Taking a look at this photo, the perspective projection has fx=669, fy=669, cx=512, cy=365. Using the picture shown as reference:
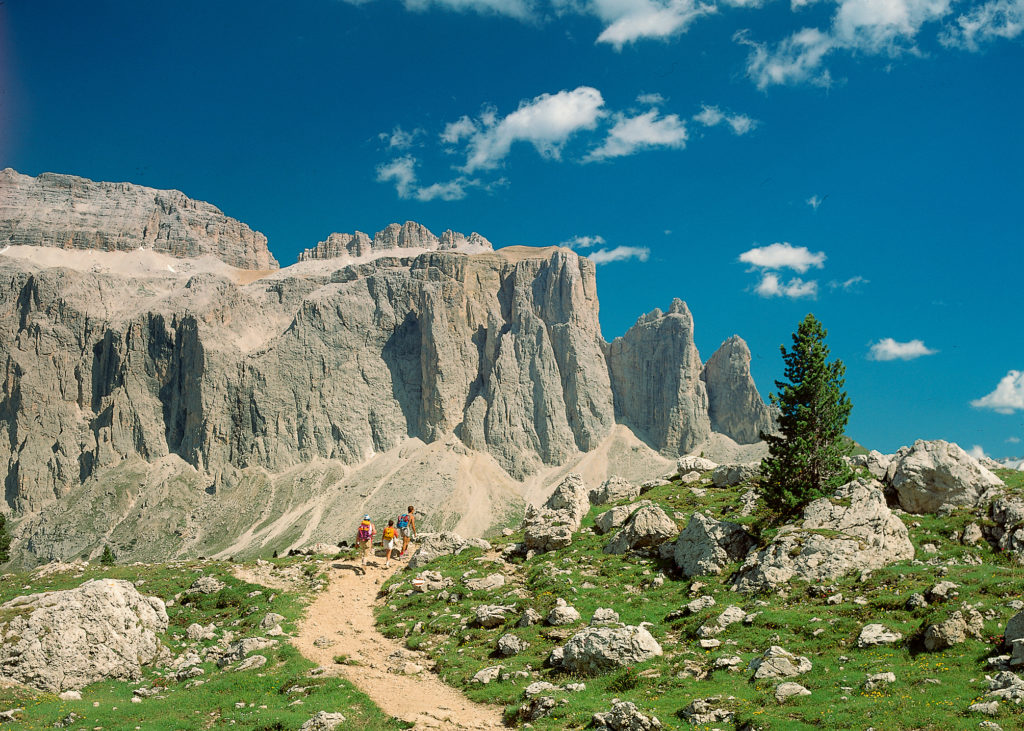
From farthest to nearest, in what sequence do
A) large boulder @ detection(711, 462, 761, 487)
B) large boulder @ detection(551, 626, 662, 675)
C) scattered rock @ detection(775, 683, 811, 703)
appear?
large boulder @ detection(711, 462, 761, 487) < large boulder @ detection(551, 626, 662, 675) < scattered rock @ detection(775, 683, 811, 703)

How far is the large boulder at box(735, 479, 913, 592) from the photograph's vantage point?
28.8 meters

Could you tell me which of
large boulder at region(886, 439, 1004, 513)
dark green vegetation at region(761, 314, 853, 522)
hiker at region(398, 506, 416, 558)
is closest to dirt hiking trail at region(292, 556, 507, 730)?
hiker at region(398, 506, 416, 558)

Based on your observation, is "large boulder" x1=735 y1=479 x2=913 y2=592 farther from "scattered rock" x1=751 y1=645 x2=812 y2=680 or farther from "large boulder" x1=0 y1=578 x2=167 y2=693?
"large boulder" x1=0 y1=578 x2=167 y2=693

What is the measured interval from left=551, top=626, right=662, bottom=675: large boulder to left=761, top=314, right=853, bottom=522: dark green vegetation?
14.7 meters

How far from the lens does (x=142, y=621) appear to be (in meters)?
28.4

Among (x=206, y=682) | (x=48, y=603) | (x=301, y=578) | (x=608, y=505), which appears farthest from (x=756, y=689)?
(x=608, y=505)

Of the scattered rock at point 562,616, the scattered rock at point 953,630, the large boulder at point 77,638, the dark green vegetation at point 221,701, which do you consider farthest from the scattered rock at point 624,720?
the large boulder at point 77,638

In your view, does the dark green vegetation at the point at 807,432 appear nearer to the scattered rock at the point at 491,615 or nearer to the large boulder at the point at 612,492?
the scattered rock at the point at 491,615

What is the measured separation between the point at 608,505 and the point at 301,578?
24.6 meters

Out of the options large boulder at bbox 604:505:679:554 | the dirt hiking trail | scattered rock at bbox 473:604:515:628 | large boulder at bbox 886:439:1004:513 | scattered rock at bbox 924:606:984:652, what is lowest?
the dirt hiking trail

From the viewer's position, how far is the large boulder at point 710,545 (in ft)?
107

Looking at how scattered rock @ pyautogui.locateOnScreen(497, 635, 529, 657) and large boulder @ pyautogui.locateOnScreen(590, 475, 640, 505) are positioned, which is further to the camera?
large boulder @ pyautogui.locateOnScreen(590, 475, 640, 505)

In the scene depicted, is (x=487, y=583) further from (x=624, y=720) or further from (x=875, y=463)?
(x=875, y=463)

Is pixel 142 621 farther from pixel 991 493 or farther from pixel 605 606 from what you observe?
pixel 991 493
